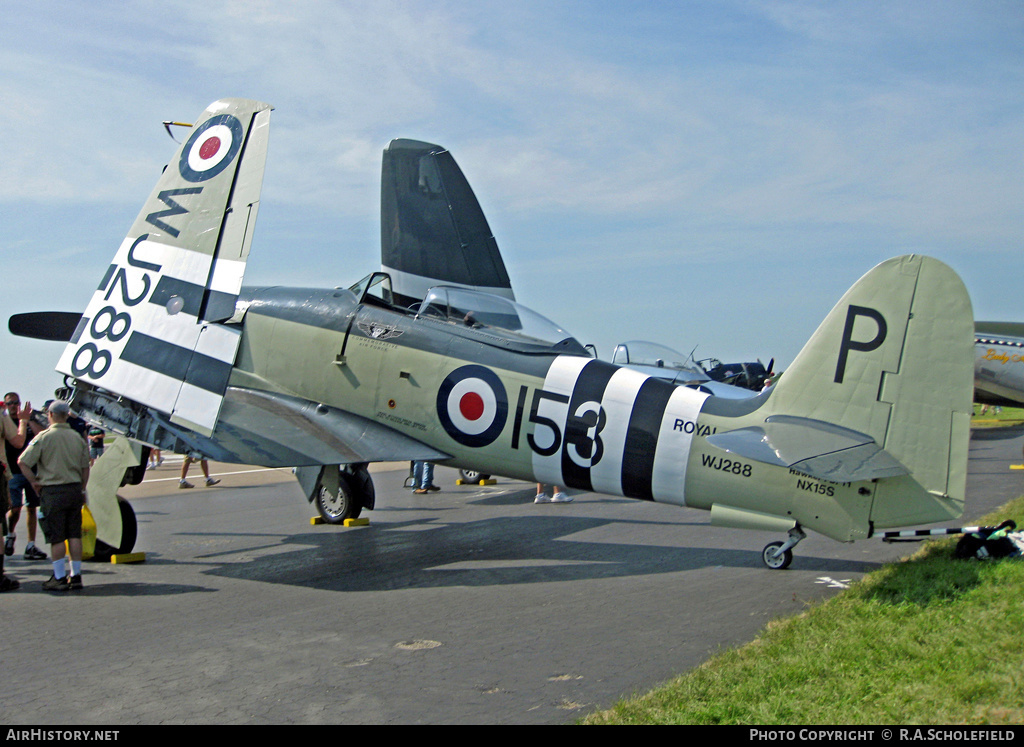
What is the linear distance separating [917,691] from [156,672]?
4368 mm

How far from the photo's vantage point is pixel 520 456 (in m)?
7.90

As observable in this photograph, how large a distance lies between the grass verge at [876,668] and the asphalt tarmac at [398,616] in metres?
0.43

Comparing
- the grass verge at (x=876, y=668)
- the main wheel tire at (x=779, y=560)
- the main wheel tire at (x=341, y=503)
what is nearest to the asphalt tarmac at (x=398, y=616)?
the main wheel tire at (x=779, y=560)

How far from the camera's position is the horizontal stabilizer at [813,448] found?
6117 mm

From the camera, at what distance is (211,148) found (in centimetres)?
841

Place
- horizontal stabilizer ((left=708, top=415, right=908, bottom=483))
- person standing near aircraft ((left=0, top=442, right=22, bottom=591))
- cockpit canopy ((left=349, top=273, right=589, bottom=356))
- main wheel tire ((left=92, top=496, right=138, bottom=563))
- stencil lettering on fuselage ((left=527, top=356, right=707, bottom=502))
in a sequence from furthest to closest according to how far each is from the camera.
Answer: main wheel tire ((left=92, top=496, right=138, bottom=563))
cockpit canopy ((left=349, top=273, right=589, bottom=356))
person standing near aircraft ((left=0, top=442, right=22, bottom=591))
stencil lettering on fuselage ((left=527, top=356, right=707, bottom=502))
horizontal stabilizer ((left=708, top=415, right=908, bottom=483))

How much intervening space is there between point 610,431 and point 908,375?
8.40ft

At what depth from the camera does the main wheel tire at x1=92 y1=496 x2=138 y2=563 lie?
8727mm

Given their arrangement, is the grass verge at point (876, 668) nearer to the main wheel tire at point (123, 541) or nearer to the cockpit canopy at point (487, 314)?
the cockpit canopy at point (487, 314)

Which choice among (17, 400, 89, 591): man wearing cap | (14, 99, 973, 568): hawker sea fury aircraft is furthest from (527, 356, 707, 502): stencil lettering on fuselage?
(17, 400, 89, 591): man wearing cap

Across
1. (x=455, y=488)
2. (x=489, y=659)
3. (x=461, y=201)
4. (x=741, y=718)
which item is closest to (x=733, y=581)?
(x=489, y=659)

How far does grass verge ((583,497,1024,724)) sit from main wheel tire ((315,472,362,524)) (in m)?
6.64

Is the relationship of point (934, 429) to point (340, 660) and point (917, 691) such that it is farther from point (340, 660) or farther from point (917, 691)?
point (340, 660)

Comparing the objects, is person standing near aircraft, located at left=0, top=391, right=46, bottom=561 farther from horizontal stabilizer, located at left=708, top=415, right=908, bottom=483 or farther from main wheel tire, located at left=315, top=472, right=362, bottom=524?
horizontal stabilizer, located at left=708, top=415, right=908, bottom=483
